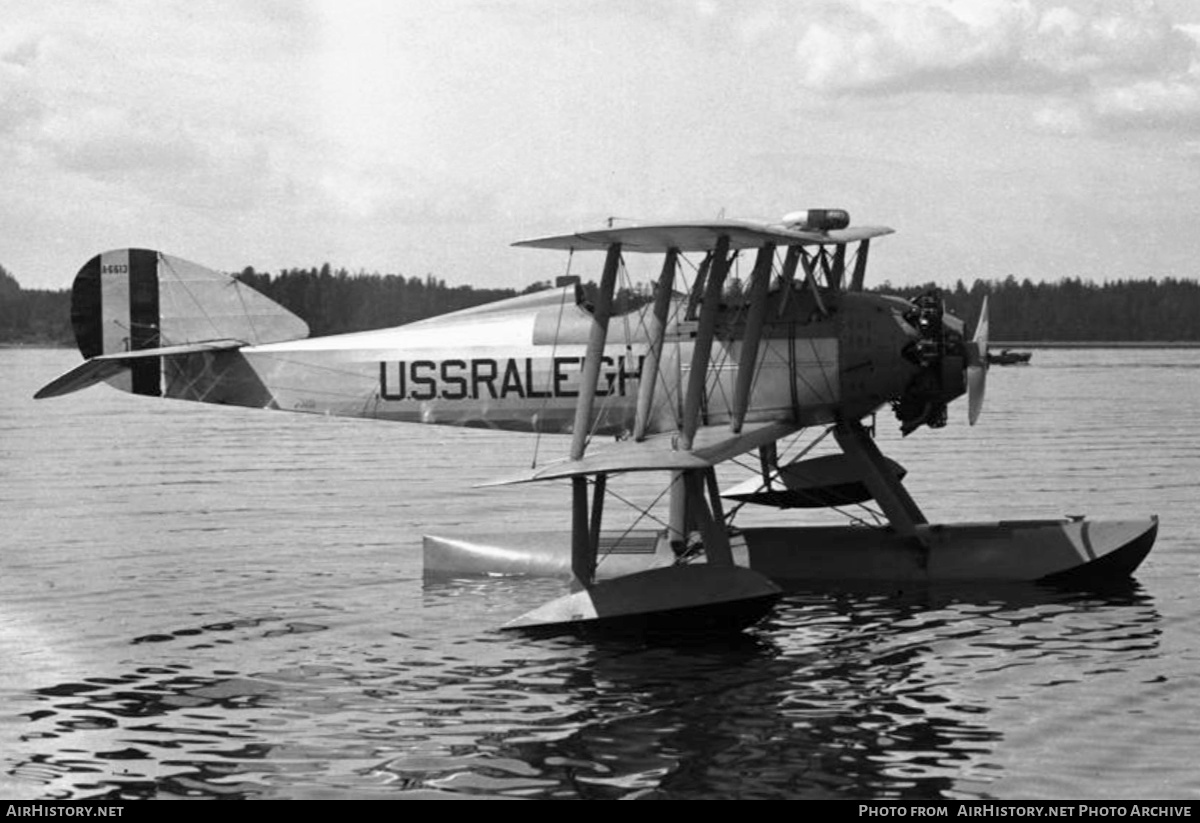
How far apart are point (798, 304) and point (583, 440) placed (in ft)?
9.98

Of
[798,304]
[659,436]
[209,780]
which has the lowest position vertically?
[209,780]

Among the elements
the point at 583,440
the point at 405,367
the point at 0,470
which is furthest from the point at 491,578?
the point at 0,470

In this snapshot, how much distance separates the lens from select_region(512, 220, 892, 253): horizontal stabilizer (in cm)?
1405

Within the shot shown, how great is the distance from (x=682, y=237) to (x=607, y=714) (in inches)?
187

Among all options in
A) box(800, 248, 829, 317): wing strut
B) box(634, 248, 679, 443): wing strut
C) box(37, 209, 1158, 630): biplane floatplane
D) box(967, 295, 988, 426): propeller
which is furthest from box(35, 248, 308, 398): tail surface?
box(967, 295, 988, 426): propeller

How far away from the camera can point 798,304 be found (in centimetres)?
1642

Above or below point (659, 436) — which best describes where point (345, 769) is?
below

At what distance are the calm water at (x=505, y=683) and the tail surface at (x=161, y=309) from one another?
2.60 meters

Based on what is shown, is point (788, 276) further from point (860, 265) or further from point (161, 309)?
point (161, 309)

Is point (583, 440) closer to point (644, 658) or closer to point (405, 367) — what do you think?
point (644, 658)

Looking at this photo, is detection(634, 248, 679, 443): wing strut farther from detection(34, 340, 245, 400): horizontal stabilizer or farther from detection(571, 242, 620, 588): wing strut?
Answer: detection(34, 340, 245, 400): horizontal stabilizer

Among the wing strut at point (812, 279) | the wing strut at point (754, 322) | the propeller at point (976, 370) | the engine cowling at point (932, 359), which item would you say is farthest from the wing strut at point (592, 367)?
the propeller at point (976, 370)

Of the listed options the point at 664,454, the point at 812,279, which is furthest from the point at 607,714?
the point at 812,279

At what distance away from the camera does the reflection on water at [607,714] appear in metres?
9.88
